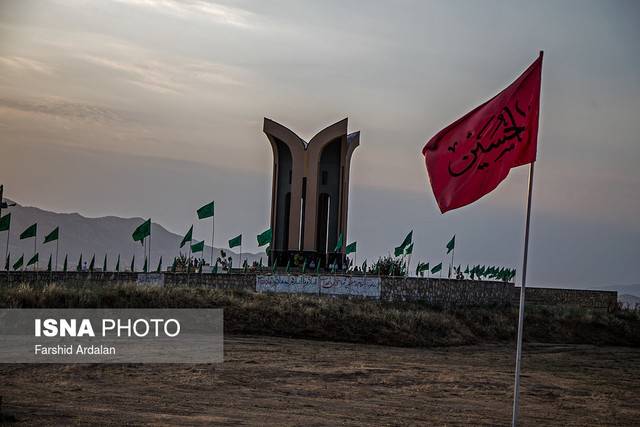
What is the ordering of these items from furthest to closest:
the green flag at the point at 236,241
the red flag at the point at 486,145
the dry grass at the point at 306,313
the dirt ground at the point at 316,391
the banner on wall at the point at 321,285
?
the green flag at the point at 236,241 < the banner on wall at the point at 321,285 < the dry grass at the point at 306,313 < the dirt ground at the point at 316,391 < the red flag at the point at 486,145

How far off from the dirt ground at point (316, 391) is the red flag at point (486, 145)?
13.9 feet

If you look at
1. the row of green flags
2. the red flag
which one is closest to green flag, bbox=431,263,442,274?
the row of green flags

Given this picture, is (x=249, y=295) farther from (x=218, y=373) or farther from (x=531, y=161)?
(x=531, y=161)

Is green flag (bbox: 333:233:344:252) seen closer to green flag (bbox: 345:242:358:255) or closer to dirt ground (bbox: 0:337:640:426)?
green flag (bbox: 345:242:358:255)

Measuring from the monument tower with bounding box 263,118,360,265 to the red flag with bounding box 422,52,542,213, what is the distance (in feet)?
94.4

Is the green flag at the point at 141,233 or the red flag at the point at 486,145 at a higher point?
the red flag at the point at 486,145

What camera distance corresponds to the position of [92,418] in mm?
13414

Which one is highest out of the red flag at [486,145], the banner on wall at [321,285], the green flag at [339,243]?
the red flag at [486,145]

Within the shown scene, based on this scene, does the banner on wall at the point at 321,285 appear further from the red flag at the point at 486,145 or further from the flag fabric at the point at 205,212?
the red flag at the point at 486,145

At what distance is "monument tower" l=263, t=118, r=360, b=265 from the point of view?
4150 cm

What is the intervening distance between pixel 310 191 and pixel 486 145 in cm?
2949

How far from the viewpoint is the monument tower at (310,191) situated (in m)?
41.5

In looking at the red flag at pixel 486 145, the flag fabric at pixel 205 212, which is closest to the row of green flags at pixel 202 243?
the flag fabric at pixel 205 212

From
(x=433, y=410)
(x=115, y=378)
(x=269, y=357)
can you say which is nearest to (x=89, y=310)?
(x=269, y=357)
